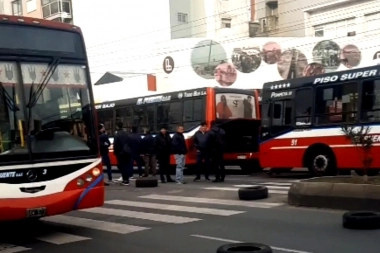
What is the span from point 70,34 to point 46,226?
363cm

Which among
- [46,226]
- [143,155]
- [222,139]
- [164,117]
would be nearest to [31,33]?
[46,226]

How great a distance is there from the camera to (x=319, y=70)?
110 feet

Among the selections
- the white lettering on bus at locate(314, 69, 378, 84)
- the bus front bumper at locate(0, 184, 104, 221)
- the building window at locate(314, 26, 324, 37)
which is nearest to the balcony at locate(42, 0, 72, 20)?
the building window at locate(314, 26, 324, 37)

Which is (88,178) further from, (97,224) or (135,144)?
(135,144)

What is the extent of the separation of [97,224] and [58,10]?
133 feet

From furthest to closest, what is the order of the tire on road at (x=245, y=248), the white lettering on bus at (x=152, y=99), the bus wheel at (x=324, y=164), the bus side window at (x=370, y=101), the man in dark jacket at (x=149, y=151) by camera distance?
the white lettering on bus at (x=152, y=99) < the man in dark jacket at (x=149, y=151) < the bus wheel at (x=324, y=164) < the bus side window at (x=370, y=101) < the tire on road at (x=245, y=248)

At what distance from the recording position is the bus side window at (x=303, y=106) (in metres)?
17.9

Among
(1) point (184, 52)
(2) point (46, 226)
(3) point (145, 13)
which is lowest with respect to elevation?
(2) point (46, 226)

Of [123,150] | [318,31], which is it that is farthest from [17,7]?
[123,150]

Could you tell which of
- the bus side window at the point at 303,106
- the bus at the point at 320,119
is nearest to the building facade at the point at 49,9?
the bus at the point at 320,119

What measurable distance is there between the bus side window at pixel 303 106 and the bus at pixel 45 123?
9.73 meters

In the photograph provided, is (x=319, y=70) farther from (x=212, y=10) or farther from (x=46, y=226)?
(x=46, y=226)

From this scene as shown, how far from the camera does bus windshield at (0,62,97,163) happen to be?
8.69 meters

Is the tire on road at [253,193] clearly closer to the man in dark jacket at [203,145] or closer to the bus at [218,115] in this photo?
the man in dark jacket at [203,145]
